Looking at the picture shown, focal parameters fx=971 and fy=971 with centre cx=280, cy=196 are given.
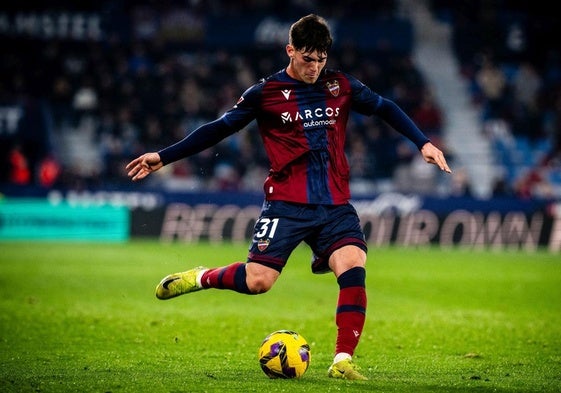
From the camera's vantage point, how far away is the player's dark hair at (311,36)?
6.80 metres

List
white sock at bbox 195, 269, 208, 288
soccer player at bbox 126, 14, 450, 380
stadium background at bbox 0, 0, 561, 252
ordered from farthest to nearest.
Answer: stadium background at bbox 0, 0, 561, 252 < white sock at bbox 195, 269, 208, 288 < soccer player at bbox 126, 14, 450, 380

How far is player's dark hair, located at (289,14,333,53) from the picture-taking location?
680 cm

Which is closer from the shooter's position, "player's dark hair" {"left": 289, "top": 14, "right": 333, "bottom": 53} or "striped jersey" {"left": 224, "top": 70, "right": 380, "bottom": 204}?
"player's dark hair" {"left": 289, "top": 14, "right": 333, "bottom": 53}

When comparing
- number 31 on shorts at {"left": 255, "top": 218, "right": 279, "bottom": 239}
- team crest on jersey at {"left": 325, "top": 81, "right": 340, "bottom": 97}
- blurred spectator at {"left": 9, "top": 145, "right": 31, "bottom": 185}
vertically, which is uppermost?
team crest on jersey at {"left": 325, "top": 81, "right": 340, "bottom": 97}

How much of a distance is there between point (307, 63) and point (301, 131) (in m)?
0.52

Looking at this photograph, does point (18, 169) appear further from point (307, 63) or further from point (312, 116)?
point (307, 63)

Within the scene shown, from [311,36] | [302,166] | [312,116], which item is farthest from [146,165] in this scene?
[311,36]

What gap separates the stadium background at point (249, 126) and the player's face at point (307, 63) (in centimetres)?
1738

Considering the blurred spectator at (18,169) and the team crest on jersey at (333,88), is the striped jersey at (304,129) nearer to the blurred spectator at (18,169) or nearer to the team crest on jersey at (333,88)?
the team crest on jersey at (333,88)

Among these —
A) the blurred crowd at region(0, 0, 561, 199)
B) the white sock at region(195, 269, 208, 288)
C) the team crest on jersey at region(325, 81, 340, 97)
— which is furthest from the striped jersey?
the blurred crowd at region(0, 0, 561, 199)

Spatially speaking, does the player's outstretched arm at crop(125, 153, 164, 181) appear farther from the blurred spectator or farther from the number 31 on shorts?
the blurred spectator

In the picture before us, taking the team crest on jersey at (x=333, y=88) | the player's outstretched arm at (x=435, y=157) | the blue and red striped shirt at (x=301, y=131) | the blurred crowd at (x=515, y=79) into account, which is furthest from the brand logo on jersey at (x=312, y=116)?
the blurred crowd at (x=515, y=79)

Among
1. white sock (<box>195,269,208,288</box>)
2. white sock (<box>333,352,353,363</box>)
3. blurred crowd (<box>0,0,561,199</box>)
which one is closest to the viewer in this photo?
white sock (<box>333,352,353,363</box>)

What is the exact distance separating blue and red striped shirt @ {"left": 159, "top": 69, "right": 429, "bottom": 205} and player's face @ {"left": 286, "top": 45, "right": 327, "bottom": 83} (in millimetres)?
132
